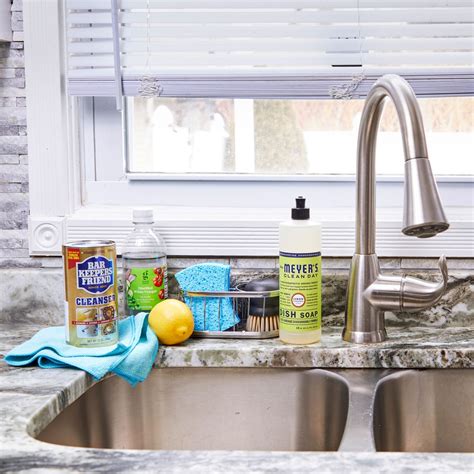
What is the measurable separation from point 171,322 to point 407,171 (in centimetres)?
46

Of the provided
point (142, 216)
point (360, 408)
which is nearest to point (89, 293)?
point (142, 216)

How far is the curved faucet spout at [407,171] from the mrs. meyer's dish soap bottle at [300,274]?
0.29 feet

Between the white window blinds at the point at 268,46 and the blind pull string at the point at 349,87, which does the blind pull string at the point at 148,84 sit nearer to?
the white window blinds at the point at 268,46

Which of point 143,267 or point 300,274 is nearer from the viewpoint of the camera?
point 300,274

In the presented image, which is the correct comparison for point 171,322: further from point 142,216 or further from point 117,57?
point 117,57

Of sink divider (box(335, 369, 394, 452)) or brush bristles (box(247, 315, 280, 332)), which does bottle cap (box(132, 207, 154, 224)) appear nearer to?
brush bristles (box(247, 315, 280, 332))

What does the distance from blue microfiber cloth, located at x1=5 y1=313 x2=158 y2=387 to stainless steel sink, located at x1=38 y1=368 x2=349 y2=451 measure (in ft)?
0.18


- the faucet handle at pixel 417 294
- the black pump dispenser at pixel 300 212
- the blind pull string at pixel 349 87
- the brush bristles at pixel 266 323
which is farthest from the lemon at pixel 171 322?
the blind pull string at pixel 349 87

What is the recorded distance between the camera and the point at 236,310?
1.22 m

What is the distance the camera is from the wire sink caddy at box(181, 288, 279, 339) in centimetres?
120

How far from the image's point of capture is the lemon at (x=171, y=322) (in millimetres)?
1155

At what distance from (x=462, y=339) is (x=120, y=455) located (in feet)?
2.26

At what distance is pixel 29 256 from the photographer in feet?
4.43

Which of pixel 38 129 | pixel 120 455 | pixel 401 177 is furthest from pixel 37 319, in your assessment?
pixel 401 177
